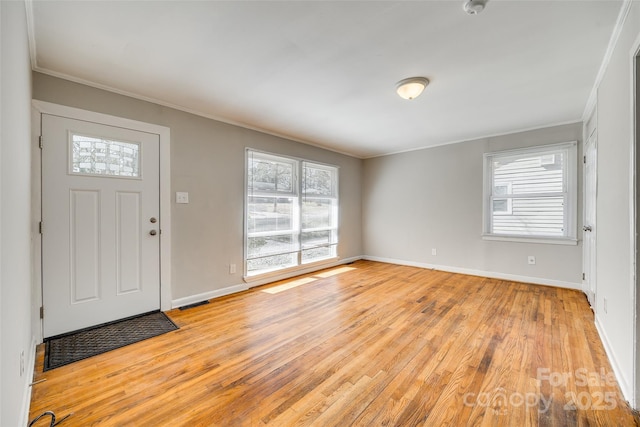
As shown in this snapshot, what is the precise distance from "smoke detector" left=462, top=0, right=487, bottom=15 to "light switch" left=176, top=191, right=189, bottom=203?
3079mm

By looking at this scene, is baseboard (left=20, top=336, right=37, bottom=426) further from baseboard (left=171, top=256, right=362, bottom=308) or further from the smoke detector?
the smoke detector

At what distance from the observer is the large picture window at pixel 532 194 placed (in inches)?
151

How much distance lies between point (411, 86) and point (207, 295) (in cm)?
327

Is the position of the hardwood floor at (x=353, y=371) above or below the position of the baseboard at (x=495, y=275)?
below

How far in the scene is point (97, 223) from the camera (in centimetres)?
260

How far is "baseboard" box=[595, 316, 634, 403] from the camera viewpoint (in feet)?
5.20

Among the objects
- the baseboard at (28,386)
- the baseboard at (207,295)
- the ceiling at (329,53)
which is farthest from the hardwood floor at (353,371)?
the ceiling at (329,53)

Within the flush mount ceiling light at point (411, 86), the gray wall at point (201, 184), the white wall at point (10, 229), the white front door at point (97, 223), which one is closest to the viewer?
the white wall at point (10, 229)

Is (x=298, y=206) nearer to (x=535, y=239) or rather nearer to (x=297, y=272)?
(x=297, y=272)

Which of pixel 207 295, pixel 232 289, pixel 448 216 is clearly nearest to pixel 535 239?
pixel 448 216

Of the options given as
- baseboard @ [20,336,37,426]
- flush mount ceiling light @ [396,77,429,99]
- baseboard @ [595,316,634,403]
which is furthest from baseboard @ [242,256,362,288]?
baseboard @ [595,316,634,403]

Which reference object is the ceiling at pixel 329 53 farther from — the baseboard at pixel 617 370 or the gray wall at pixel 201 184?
the baseboard at pixel 617 370

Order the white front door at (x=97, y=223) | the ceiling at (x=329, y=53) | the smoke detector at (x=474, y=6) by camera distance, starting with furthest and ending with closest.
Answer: the white front door at (x=97, y=223), the ceiling at (x=329, y=53), the smoke detector at (x=474, y=6)

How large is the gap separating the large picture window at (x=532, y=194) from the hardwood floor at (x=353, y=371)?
1.21 metres
